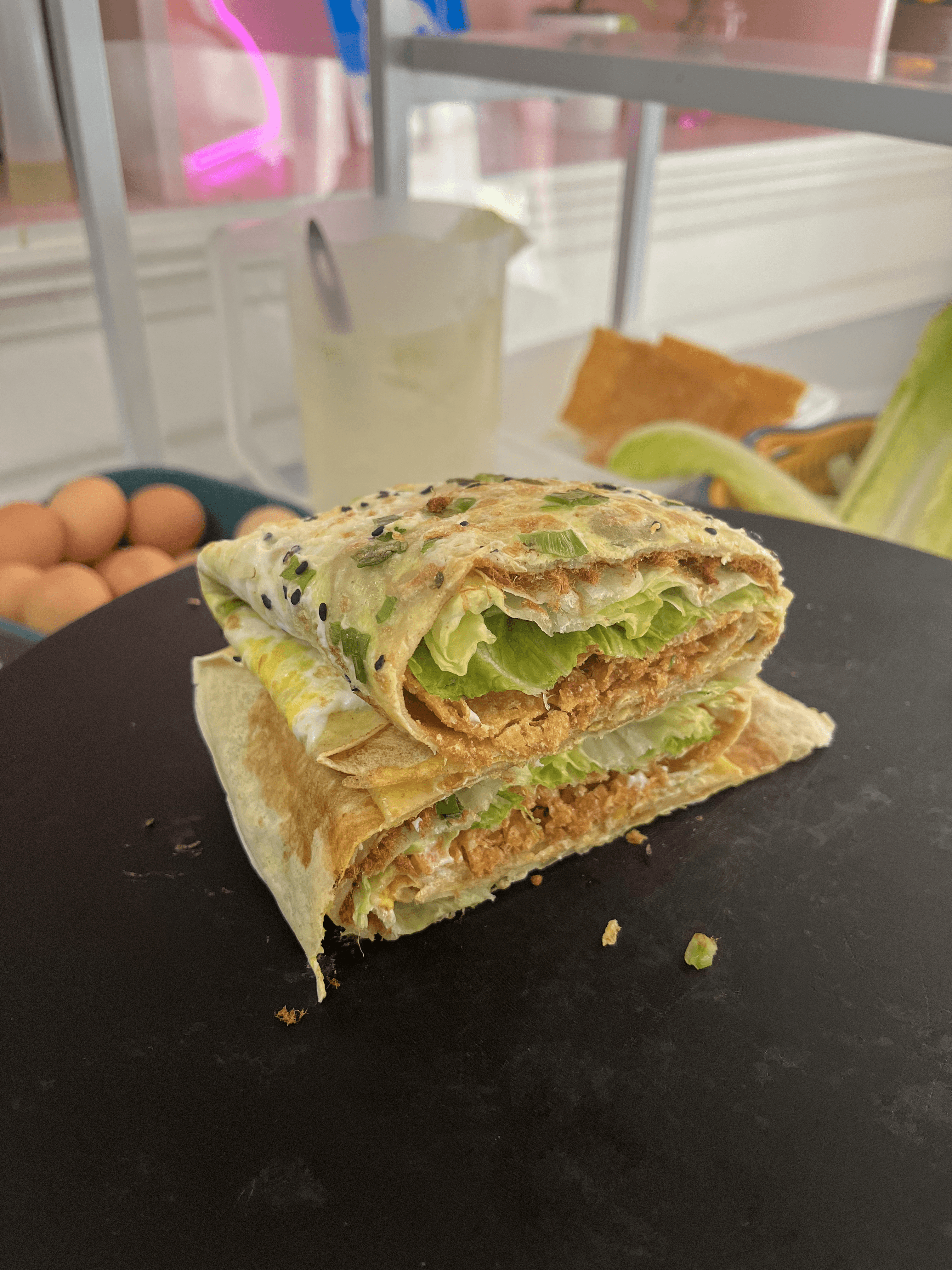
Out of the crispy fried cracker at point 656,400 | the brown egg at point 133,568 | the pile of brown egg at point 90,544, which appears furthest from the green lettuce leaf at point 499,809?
the crispy fried cracker at point 656,400

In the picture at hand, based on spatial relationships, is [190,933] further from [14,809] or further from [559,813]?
[559,813]

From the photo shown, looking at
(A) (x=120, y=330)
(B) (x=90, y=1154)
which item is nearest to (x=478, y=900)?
(B) (x=90, y=1154)

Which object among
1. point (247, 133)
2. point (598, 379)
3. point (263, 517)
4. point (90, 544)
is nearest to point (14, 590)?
point (90, 544)

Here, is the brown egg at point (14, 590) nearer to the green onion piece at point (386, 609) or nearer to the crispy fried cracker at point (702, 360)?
the green onion piece at point (386, 609)

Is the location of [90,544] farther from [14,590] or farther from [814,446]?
[814,446]

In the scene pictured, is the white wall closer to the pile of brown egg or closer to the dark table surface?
the pile of brown egg

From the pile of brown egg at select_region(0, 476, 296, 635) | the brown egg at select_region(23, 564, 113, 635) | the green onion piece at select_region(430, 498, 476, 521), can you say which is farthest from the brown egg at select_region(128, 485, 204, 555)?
the green onion piece at select_region(430, 498, 476, 521)
